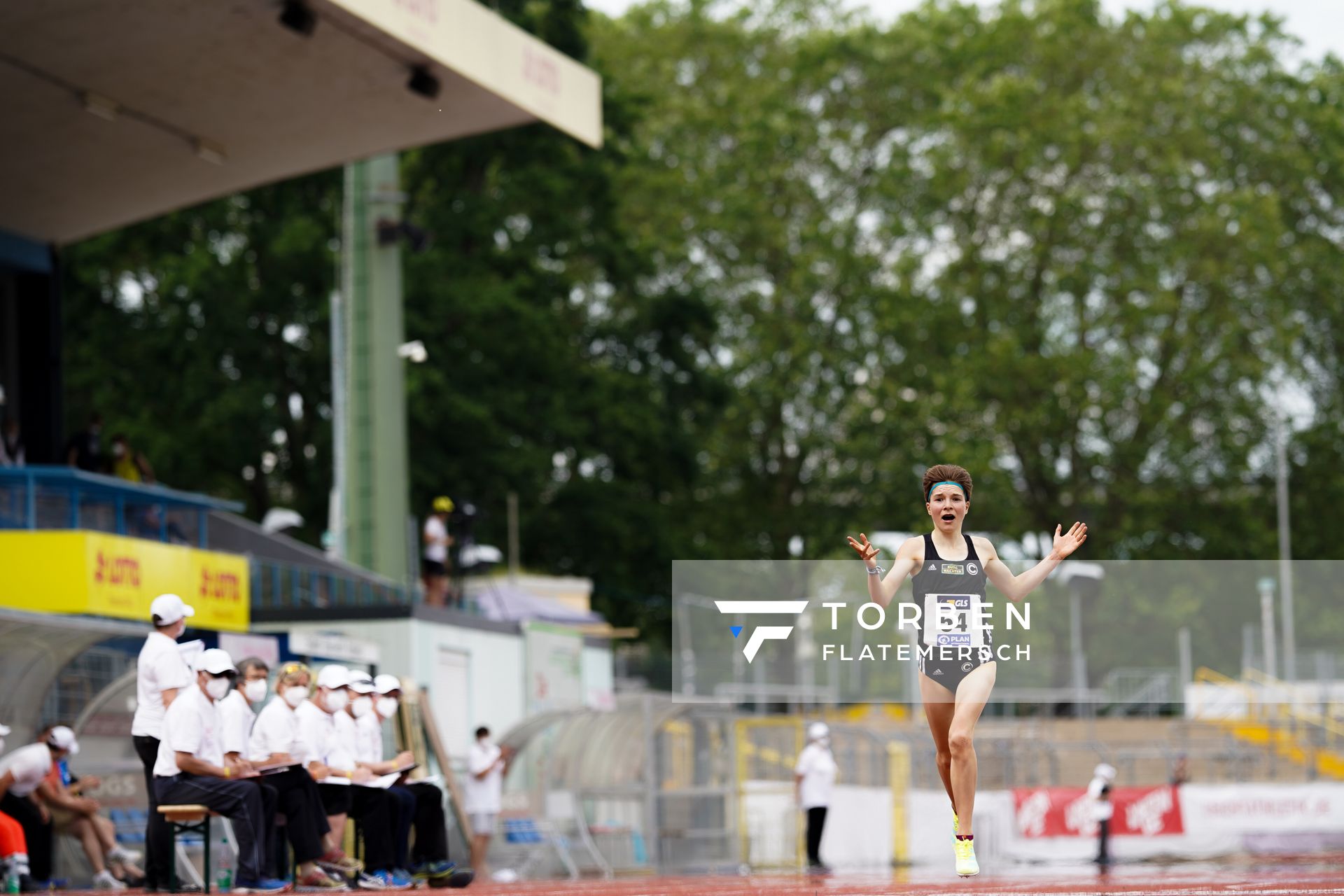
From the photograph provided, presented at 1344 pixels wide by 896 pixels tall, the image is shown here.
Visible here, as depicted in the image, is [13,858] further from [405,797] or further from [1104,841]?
[1104,841]

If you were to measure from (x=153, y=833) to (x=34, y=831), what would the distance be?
352 cm

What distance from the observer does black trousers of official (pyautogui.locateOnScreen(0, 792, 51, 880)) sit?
55.5ft

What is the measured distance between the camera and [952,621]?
1066 centimetres

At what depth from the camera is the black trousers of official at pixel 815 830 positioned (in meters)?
24.0

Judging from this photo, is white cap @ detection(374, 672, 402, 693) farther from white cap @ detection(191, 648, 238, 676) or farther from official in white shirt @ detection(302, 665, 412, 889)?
white cap @ detection(191, 648, 238, 676)

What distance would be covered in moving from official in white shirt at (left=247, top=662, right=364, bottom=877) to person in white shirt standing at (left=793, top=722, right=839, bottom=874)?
970 centimetres

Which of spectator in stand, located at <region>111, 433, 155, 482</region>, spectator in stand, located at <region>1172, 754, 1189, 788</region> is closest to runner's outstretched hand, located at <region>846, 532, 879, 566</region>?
spectator in stand, located at <region>111, 433, 155, 482</region>

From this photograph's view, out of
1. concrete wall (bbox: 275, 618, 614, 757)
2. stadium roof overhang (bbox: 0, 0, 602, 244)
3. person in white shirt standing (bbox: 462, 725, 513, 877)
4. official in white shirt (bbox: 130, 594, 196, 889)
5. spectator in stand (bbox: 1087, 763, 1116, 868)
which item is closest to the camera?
official in white shirt (bbox: 130, 594, 196, 889)

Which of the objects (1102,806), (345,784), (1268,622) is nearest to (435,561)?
(1102,806)

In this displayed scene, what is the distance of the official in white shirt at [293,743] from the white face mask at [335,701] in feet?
0.78

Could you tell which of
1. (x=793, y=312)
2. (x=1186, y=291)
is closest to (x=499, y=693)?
(x=793, y=312)

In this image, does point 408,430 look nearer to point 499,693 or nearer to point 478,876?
point 499,693

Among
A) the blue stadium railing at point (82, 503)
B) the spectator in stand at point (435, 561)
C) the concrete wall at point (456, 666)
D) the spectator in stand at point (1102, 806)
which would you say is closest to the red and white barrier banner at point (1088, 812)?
the spectator in stand at point (1102, 806)

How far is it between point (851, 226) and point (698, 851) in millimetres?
24301
